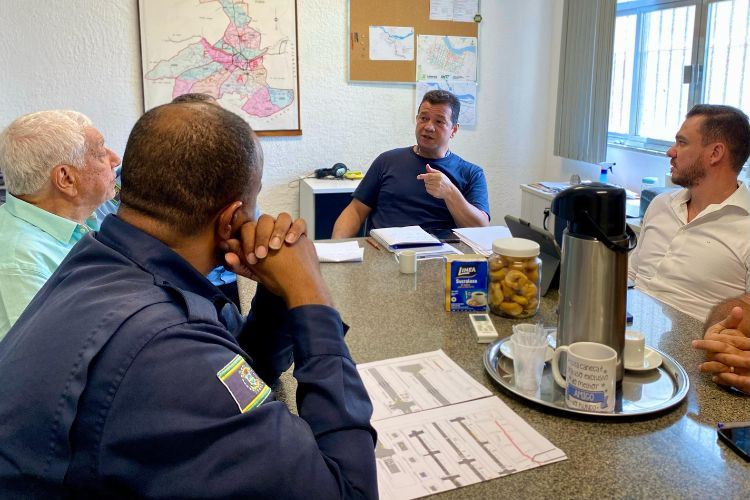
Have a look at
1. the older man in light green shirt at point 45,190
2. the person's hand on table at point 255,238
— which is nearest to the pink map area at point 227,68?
the older man in light green shirt at point 45,190

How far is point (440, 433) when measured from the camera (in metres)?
1.09

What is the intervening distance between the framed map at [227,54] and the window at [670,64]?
6.92 ft

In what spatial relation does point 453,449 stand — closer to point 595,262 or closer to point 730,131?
point 595,262

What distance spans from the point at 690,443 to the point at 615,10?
350 cm

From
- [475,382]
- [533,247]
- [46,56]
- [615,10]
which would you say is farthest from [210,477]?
[615,10]

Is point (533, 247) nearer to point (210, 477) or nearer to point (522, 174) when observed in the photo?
point (210, 477)

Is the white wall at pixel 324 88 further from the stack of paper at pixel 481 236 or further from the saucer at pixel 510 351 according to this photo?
the saucer at pixel 510 351

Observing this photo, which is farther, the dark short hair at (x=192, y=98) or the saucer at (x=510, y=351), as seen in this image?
the saucer at (x=510, y=351)

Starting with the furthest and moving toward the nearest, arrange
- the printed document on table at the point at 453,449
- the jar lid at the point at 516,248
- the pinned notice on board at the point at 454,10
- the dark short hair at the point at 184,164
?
the pinned notice on board at the point at 454,10
the jar lid at the point at 516,248
the printed document on table at the point at 453,449
the dark short hair at the point at 184,164

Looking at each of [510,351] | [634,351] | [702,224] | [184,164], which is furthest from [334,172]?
[184,164]

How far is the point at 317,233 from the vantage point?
3.83 metres

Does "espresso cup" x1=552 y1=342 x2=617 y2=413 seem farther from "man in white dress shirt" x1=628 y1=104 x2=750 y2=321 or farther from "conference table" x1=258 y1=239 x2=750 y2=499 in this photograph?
"man in white dress shirt" x1=628 y1=104 x2=750 y2=321

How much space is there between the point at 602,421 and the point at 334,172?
312 cm

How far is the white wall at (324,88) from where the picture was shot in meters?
3.54
